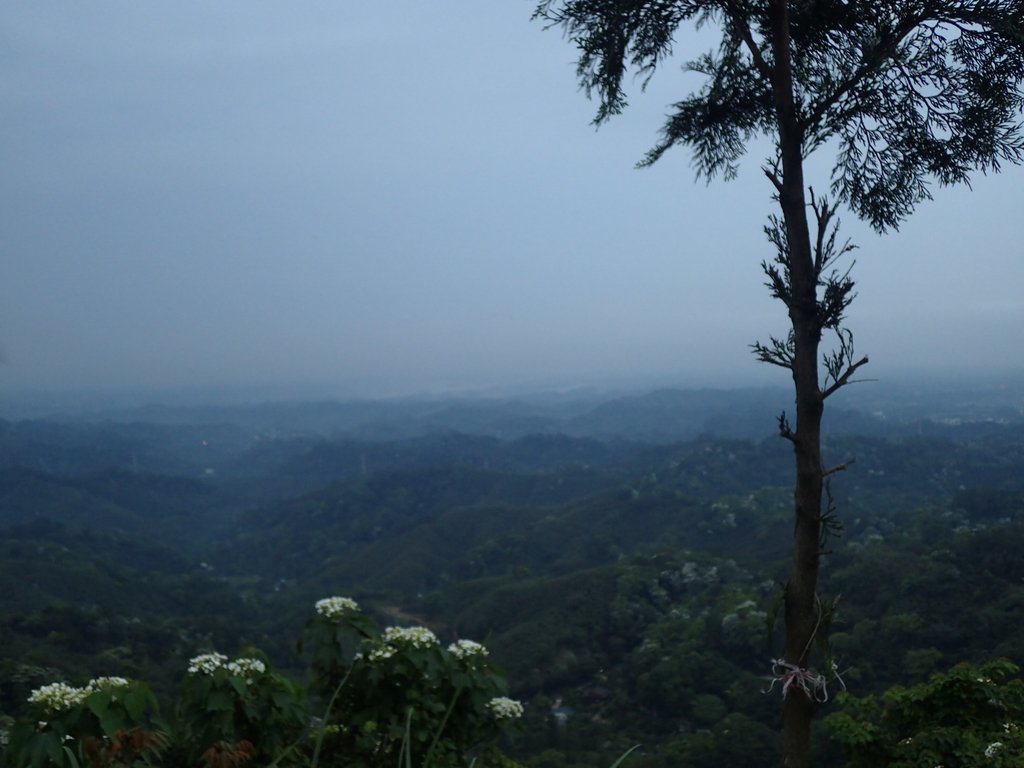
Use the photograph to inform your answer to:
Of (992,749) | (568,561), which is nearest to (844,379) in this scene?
(992,749)

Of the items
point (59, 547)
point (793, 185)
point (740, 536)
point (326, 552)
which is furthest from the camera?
point (326, 552)

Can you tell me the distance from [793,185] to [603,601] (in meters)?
38.6

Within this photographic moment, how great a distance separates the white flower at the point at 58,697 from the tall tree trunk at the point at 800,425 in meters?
2.49

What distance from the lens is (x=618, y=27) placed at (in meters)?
3.35

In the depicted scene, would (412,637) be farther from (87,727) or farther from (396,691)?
(87,727)

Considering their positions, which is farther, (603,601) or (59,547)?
(59,547)

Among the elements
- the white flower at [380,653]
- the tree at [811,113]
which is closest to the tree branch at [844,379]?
the tree at [811,113]

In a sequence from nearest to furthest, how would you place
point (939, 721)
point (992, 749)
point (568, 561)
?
point (992, 749), point (939, 721), point (568, 561)

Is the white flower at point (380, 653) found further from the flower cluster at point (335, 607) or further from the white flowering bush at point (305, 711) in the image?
the flower cluster at point (335, 607)

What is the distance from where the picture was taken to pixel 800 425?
2967 mm

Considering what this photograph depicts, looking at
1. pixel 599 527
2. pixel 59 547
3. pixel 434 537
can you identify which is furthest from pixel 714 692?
pixel 59 547

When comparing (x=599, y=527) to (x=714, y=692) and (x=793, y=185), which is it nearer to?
(x=714, y=692)

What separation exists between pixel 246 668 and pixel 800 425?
2.23 m

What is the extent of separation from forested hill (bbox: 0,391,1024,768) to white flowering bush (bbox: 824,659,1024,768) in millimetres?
991
